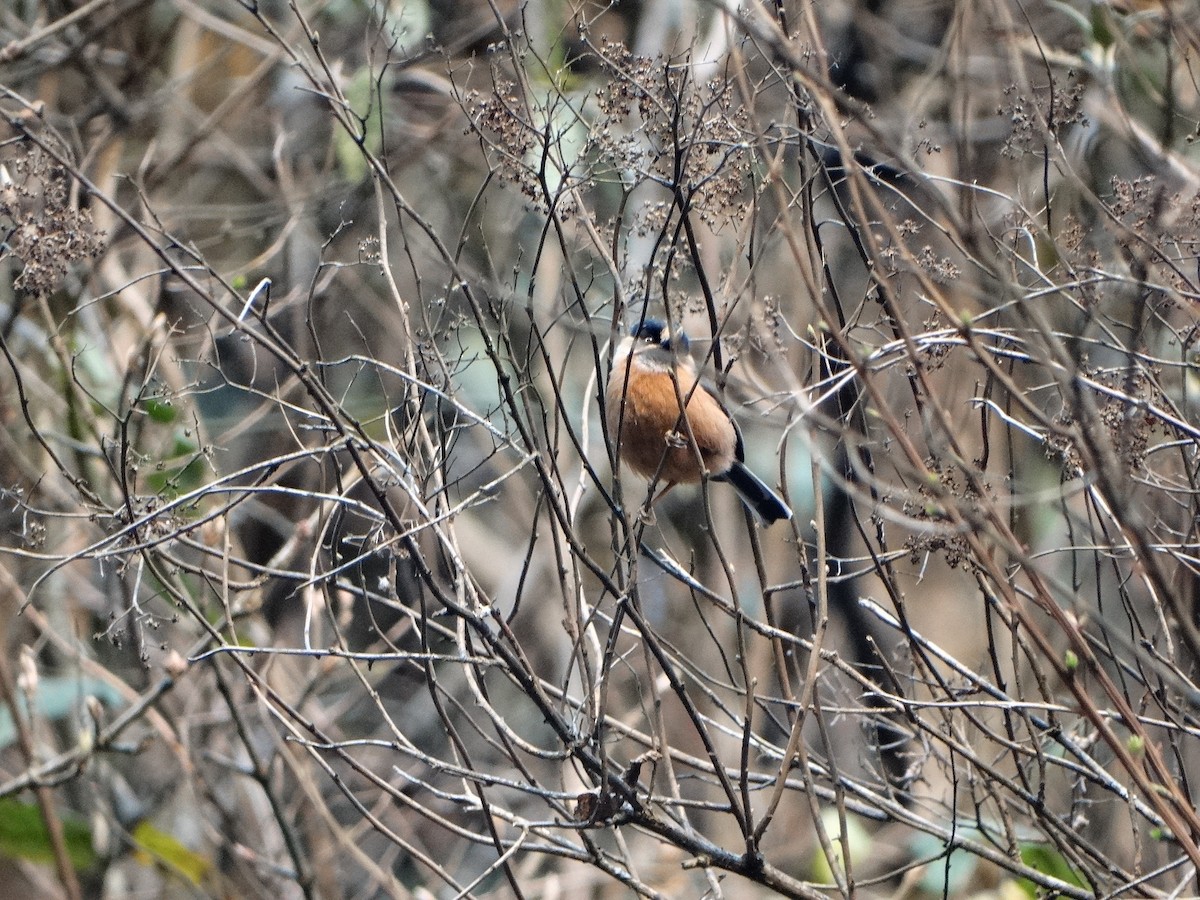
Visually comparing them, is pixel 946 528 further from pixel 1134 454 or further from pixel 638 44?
pixel 638 44

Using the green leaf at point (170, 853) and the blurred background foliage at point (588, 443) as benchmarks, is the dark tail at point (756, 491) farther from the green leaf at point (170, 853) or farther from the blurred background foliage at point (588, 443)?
the green leaf at point (170, 853)

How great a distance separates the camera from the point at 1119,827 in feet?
22.4

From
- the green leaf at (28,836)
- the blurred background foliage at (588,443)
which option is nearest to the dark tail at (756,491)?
the blurred background foliage at (588,443)

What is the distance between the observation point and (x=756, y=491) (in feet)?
16.2

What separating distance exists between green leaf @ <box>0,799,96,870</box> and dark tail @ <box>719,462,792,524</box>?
9.89 ft

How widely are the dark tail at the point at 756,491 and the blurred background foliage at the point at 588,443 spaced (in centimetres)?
24

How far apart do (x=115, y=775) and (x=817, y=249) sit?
503 cm

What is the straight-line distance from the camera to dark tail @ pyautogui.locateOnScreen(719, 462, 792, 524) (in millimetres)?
4734

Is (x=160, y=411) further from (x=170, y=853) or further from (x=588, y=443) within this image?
(x=170, y=853)

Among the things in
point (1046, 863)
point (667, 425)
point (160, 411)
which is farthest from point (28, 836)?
point (1046, 863)

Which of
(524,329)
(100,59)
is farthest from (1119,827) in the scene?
(100,59)

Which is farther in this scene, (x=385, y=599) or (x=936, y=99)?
(x=936, y=99)

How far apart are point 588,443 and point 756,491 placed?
1273 mm

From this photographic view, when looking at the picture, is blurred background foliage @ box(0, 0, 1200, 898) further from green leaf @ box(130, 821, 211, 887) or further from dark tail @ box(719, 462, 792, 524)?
dark tail @ box(719, 462, 792, 524)
